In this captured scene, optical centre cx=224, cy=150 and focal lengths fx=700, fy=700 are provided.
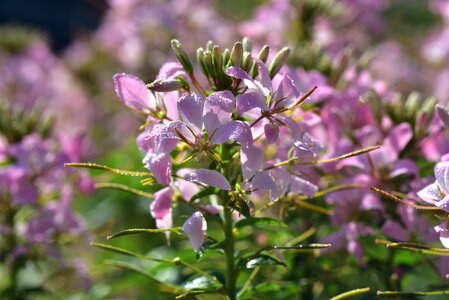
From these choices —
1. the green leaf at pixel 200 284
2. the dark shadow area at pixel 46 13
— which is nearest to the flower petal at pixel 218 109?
the green leaf at pixel 200 284

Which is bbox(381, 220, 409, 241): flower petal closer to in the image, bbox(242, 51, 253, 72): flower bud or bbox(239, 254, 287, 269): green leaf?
bbox(239, 254, 287, 269): green leaf

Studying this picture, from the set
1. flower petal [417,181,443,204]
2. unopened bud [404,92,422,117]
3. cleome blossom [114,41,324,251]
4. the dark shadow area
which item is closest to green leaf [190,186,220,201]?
cleome blossom [114,41,324,251]

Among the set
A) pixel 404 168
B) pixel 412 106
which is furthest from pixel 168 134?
pixel 412 106

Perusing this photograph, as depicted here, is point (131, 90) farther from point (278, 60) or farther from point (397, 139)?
point (397, 139)

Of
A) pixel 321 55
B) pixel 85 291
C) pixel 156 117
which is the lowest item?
pixel 85 291

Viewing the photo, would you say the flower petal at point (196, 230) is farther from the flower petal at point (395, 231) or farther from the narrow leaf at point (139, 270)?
the flower petal at point (395, 231)

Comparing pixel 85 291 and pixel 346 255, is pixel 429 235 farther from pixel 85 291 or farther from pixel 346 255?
pixel 85 291

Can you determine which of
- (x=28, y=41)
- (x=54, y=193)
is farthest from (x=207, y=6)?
(x=54, y=193)
